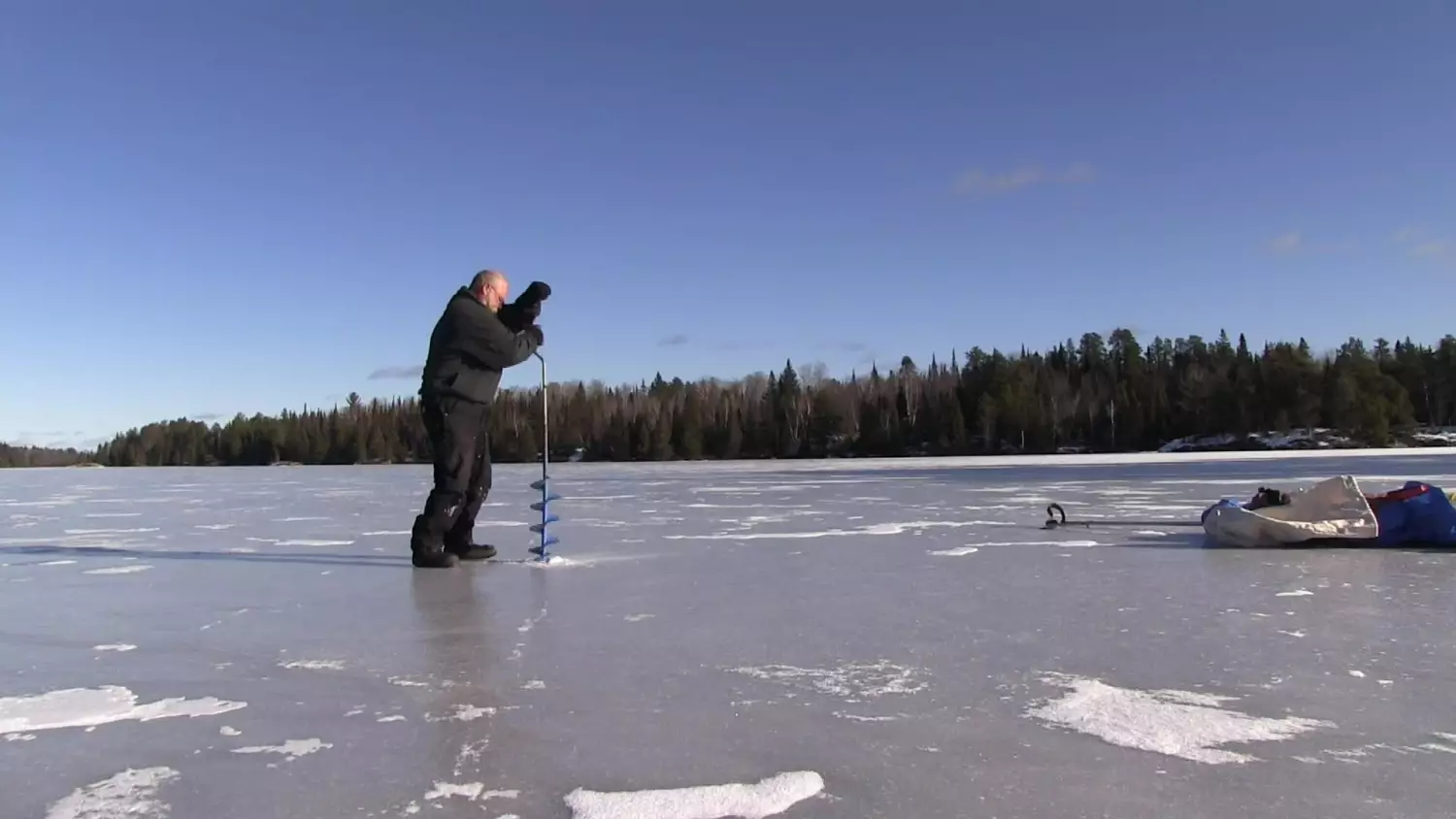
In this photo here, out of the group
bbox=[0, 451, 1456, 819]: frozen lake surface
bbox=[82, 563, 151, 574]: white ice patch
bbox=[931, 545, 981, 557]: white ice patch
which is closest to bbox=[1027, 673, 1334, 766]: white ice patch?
bbox=[0, 451, 1456, 819]: frozen lake surface

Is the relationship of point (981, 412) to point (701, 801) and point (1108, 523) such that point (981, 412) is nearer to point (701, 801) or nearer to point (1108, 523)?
point (1108, 523)

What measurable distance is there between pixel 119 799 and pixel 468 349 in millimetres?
2962

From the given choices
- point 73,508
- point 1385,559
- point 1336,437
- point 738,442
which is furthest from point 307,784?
point 738,442

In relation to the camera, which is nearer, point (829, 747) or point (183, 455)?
point (829, 747)

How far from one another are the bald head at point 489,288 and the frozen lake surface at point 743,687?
4.41 ft

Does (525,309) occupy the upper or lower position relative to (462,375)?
upper

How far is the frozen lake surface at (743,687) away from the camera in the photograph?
1607mm

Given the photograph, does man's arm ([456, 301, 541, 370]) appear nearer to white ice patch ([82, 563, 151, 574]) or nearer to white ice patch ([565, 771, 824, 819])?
white ice patch ([82, 563, 151, 574])

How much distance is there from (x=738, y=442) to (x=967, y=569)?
194 feet

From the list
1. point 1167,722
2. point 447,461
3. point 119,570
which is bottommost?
point 1167,722

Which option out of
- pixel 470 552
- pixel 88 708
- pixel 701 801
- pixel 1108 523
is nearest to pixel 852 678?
pixel 701 801

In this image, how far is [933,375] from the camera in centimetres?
8338

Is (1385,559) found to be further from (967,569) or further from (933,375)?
(933,375)

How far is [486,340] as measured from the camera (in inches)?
172
